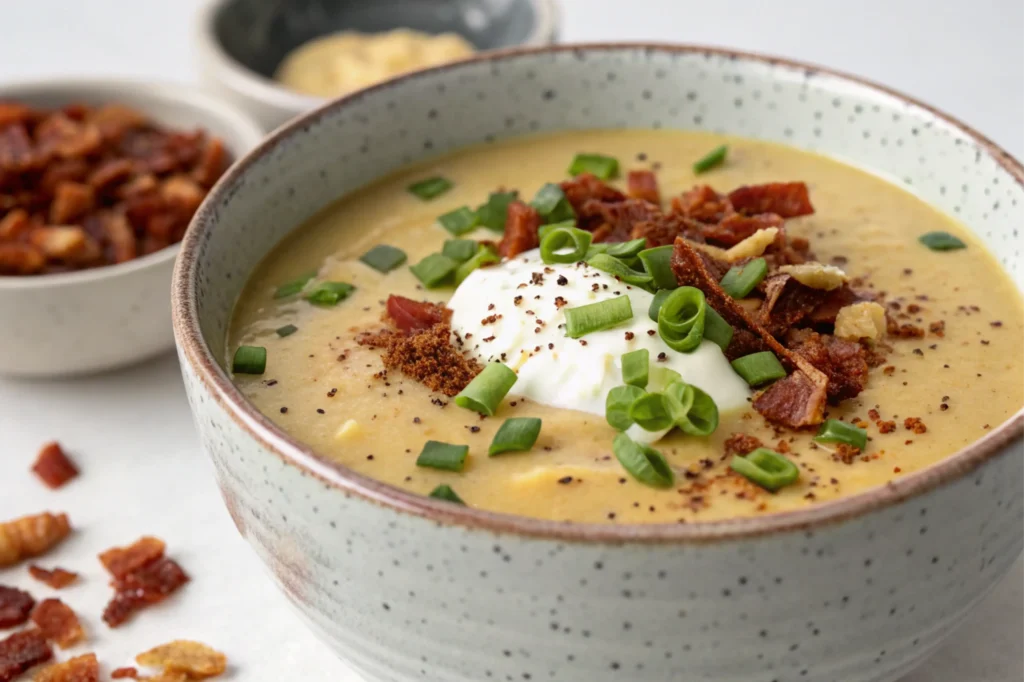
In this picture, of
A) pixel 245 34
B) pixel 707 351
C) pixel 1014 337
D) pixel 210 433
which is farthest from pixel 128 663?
pixel 245 34

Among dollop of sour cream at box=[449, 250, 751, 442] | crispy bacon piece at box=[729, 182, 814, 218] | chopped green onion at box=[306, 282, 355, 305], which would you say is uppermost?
crispy bacon piece at box=[729, 182, 814, 218]

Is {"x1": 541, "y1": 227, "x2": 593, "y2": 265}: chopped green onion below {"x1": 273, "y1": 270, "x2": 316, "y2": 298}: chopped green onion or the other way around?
the other way around

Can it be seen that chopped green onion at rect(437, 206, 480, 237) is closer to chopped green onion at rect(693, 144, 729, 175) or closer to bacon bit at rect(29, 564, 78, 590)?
chopped green onion at rect(693, 144, 729, 175)

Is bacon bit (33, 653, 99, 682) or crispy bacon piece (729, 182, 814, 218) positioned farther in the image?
crispy bacon piece (729, 182, 814, 218)

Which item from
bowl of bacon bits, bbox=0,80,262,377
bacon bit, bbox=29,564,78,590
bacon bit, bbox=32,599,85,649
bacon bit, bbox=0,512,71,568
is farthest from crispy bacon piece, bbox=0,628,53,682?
bowl of bacon bits, bbox=0,80,262,377

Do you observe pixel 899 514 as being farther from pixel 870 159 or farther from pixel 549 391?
pixel 870 159

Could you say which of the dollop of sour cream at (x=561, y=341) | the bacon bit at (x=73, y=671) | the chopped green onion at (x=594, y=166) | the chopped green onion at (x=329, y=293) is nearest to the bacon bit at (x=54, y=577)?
the bacon bit at (x=73, y=671)
